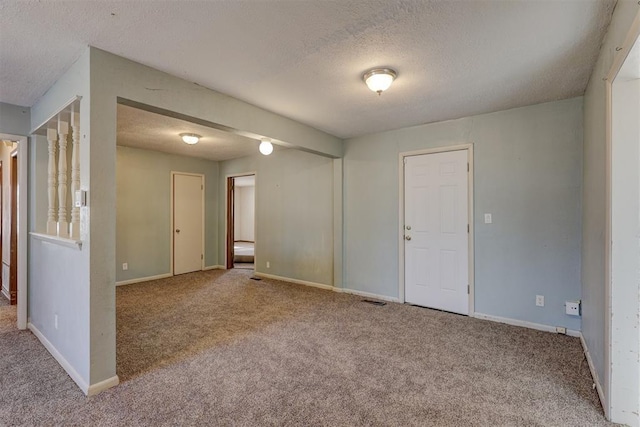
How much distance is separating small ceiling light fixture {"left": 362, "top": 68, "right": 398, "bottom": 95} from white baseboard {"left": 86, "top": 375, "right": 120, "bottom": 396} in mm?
2874

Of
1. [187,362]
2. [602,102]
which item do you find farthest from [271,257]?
[602,102]

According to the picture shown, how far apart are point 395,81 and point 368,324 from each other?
7.95 feet

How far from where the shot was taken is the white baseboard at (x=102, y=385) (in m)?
2.04

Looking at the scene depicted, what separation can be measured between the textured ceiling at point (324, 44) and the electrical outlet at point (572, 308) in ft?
6.54

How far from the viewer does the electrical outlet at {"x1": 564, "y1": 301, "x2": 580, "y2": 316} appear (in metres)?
2.95

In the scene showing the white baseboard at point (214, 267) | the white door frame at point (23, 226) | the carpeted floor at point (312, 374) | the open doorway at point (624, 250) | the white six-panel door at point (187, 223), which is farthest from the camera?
the white baseboard at point (214, 267)

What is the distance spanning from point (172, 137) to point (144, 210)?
1.66m

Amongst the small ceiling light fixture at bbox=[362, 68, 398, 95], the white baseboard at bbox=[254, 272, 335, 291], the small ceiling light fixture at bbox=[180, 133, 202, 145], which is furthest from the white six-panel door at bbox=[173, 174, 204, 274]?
the small ceiling light fixture at bbox=[362, 68, 398, 95]

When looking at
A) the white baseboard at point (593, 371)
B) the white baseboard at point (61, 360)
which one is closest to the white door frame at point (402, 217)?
the white baseboard at point (593, 371)

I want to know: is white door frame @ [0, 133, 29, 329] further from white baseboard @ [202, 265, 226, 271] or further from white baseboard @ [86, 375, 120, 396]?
white baseboard @ [202, 265, 226, 271]

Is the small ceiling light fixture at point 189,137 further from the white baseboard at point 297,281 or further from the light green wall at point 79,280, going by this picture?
the white baseboard at point 297,281

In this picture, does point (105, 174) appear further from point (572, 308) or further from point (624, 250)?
point (572, 308)

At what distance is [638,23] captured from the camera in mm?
1353

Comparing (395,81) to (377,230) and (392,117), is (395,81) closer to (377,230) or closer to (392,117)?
(392,117)
